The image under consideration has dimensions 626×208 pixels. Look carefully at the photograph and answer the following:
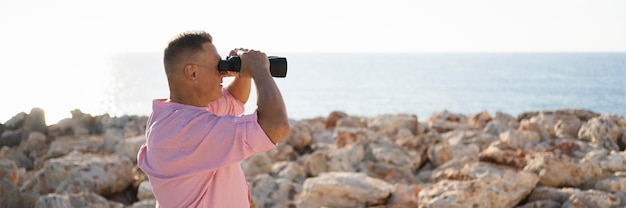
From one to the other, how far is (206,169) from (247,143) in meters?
0.21

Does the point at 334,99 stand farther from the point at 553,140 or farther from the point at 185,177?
the point at 185,177

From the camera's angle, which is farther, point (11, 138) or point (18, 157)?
point (11, 138)

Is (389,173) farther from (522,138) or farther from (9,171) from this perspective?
(9,171)

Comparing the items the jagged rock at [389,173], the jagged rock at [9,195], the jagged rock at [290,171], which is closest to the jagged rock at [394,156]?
the jagged rock at [389,173]

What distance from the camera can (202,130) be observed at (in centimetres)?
268

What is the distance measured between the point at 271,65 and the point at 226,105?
51 centimetres

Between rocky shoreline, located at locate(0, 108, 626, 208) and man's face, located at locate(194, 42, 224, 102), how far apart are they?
306 cm

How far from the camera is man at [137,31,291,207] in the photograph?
263 cm

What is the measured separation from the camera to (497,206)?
5770mm

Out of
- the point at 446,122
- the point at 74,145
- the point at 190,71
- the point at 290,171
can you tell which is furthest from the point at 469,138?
the point at 190,71

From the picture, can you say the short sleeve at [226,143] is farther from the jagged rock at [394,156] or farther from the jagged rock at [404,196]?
the jagged rock at [394,156]

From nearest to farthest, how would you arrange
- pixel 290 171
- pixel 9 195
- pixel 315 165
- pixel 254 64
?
pixel 254 64 < pixel 9 195 < pixel 290 171 < pixel 315 165

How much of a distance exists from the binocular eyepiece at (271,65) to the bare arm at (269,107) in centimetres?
7

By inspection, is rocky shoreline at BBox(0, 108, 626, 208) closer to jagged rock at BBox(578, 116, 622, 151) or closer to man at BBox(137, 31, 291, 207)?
jagged rock at BBox(578, 116, 622, 151)
